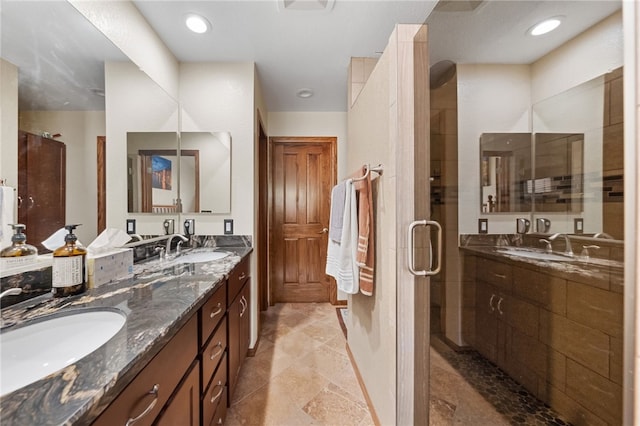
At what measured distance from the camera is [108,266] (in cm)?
107

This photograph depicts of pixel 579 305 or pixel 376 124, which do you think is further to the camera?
pixel 376 124

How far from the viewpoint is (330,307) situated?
9.96 ft

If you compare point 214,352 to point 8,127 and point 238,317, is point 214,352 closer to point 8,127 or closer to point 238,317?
point 238,317

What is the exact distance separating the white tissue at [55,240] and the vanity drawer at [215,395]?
86cm

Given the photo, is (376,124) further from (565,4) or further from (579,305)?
(579,305)

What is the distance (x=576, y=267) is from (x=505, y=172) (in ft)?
1.42

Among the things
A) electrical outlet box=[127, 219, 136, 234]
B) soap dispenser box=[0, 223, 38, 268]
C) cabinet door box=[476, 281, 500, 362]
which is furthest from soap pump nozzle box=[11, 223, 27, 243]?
cabinet door box=[476, 281, 500, 362]

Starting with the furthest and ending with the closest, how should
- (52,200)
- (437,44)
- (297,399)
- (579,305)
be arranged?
1. (297,399)
2. (437,44)
3. (52,200)
4. (579,305)

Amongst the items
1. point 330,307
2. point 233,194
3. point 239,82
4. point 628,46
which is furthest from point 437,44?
point 330,307

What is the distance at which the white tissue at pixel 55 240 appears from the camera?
940 mm

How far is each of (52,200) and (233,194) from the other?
1.14 meters

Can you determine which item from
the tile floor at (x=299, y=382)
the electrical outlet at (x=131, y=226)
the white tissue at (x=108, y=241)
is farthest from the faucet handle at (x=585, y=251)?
the electrical outlet at (x=131, y=226)

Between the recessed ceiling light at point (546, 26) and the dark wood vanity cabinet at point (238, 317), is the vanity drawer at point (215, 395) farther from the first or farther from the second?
the recessed ceiling light at point (546, 26)

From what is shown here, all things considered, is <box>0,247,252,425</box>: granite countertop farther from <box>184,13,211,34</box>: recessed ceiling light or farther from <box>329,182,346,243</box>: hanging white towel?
<box>184,13,211,34</box>: recessed ceiling light
